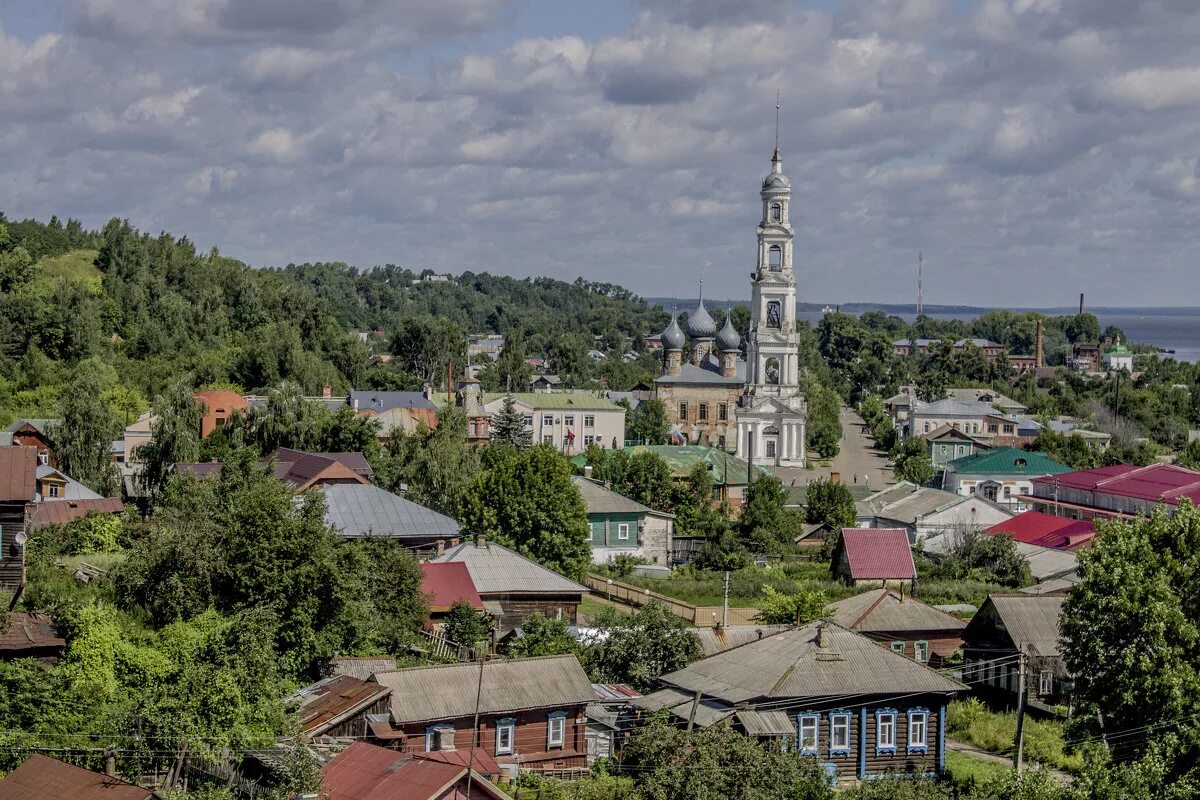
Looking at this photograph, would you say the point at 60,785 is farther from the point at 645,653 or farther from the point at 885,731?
the point at 885,731

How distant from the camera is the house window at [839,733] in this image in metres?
26.0

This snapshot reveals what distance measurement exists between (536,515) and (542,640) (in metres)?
11.5

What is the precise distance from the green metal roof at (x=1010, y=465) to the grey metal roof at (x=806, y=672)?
39.2m

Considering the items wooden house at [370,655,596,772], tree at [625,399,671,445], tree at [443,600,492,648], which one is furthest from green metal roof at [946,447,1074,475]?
wooden house at [370,655,596,772]

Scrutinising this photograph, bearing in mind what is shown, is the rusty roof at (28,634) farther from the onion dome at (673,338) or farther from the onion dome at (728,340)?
the onion dome at (673,338)

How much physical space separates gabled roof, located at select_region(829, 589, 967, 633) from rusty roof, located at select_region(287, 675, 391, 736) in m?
12.4

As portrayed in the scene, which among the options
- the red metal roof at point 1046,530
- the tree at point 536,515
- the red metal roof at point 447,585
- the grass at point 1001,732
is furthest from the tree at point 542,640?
the red metal roof at point 1046,530

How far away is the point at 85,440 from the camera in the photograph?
53.3m

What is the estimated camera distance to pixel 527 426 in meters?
77.5

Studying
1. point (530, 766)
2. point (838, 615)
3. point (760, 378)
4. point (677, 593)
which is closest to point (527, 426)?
point (760, 378)

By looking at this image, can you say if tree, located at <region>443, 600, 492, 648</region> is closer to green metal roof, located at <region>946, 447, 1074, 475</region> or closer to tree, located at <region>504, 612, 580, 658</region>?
tree, located at <region>504, 612, 580, 658</region>

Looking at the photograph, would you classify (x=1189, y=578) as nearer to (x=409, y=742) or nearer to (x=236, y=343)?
(x=409, y=742)

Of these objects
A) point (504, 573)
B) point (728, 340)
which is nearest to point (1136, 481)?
point (504, 573)

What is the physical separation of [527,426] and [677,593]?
34654 millimetres
